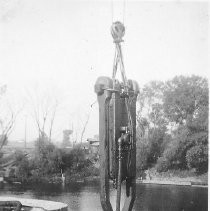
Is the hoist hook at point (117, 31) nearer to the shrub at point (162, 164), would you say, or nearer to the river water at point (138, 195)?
the river water at point (138, 195)

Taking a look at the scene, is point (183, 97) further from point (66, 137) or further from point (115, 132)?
point (115, 132)

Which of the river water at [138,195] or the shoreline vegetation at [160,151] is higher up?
the shoreline vegetation at [160,151]

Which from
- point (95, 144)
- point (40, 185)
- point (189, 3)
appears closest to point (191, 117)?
point (40, 185)

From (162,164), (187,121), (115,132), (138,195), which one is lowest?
(138,195)

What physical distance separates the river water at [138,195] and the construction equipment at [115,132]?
12.7 meters

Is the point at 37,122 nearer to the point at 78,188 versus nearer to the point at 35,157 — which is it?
the point at 35,157

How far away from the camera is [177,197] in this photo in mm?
18641

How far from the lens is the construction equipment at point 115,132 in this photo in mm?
3592

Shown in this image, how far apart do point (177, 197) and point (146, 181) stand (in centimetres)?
593

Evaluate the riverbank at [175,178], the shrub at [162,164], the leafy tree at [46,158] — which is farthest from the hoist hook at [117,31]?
the leafy tree at [46,158]

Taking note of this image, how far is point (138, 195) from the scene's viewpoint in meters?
19.3

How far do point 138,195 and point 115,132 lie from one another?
16443mm

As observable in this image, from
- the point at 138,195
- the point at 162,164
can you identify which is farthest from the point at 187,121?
the point at 138,195

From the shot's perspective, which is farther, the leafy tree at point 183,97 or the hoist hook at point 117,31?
the leafy tree at point 183,97
